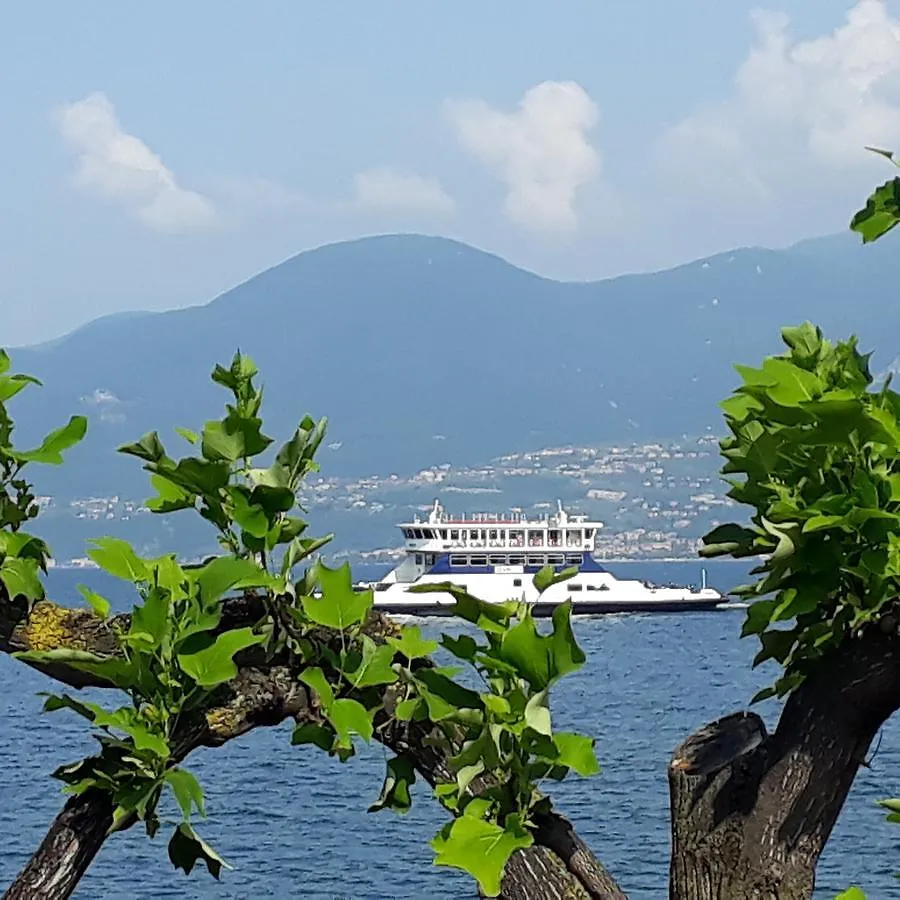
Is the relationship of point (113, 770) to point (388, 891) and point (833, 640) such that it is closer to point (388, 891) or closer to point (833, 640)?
point (833, 640)

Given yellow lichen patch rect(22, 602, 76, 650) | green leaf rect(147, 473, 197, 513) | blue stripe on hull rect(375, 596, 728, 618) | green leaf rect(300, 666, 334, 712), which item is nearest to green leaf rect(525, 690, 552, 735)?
green leaf rect(300, 666, 334, 712)

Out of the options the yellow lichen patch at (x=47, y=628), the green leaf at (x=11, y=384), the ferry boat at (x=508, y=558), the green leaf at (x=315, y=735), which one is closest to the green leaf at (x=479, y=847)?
the green leaf at (x=315, y=735)

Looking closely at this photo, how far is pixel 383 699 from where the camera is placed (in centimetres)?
186

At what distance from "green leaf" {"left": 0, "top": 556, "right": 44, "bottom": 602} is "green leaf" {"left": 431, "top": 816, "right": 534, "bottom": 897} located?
23.4 inches

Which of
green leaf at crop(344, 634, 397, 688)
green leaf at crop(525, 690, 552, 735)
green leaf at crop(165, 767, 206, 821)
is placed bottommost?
green leaf at crop(165, 767, 206, 821)

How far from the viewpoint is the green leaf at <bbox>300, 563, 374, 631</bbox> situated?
1.71 metres

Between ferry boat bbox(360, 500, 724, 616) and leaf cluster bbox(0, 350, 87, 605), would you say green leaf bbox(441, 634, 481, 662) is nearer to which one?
leaf cluster bbox(0, 350, 87, 605)

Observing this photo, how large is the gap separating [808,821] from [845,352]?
22.0 inches

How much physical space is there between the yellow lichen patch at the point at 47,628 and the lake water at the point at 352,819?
28.2 feet

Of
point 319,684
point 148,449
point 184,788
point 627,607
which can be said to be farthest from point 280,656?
point 627,607

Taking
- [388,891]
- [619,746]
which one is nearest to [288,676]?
[388,891]

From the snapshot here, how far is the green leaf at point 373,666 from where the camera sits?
1.77 meters

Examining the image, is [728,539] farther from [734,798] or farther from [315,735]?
[315,735]

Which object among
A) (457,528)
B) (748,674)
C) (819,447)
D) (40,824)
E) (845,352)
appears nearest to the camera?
(819,447)
